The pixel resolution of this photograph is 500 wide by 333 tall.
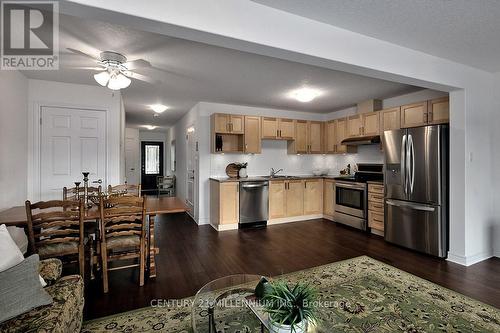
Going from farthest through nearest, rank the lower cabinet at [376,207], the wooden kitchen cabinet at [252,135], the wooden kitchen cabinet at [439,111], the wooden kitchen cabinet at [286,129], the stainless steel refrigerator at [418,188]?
the wooden kitchen cabinet at [286,129] < the wooden kitchen cabinet at [252,135] < the lower cabinet at [376,207] < the wooden kitchen cabinet at [439,111] < the stainless steel refrigerator at [418,188]

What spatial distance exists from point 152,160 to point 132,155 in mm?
1122

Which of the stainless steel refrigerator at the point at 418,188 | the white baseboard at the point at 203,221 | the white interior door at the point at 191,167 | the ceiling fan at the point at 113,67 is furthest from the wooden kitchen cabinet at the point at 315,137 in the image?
the ceiling fan at the point at 113,67

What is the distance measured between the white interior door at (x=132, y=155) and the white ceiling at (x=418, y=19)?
9.08 meters

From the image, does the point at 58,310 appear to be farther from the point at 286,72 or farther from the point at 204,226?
the point at 204,226

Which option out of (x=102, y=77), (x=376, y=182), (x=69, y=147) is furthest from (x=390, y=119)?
(x=69, y=147)

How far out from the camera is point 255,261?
3.37 m

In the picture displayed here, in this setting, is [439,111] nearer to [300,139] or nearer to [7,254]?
[300,139]

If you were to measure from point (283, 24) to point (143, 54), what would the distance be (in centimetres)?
170

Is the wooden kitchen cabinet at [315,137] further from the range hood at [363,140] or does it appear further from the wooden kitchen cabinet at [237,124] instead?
the wooden kitchen cabinet at [237,124]

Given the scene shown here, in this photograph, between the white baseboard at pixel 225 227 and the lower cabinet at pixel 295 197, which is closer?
the white baseboard at pixel 225 227

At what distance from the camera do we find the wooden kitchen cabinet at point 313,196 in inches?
225

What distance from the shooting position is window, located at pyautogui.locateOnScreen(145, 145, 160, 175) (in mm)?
10656

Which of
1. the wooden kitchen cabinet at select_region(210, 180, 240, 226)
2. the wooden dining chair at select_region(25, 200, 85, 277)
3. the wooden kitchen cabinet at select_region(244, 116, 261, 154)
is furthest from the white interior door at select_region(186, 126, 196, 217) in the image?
the wooden dining chair at select_region(25, 200, 85, 277)

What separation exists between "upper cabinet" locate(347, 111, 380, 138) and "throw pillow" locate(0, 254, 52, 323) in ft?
16.7
